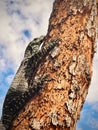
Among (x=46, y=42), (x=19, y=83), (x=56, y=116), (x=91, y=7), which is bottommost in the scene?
(x=56, y=116)

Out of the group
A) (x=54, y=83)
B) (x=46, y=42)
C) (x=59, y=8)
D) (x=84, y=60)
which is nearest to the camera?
(x=54, y=83)

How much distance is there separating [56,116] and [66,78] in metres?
0.72

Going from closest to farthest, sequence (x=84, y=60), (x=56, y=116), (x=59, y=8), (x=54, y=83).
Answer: (x=56, y=116) < (x=54, y=83) < (x=84, y=60) < (x=59, y=8)

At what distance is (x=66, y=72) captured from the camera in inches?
176

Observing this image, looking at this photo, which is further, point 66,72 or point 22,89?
point 22,89

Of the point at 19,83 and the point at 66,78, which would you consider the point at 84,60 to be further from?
the point at 19,83

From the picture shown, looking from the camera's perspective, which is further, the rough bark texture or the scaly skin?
the scaly skin

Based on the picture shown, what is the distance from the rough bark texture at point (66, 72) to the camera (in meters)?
4.10

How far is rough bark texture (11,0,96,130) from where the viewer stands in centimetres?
410

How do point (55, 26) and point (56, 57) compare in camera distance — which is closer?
point (56, 57)

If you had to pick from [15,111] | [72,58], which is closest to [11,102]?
[15,111]

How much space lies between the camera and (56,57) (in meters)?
4.69

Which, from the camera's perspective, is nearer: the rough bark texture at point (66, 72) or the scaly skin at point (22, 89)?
the rough bark texture at point (66, 72)

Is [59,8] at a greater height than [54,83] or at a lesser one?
greater
